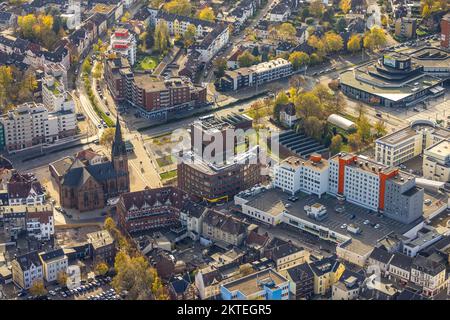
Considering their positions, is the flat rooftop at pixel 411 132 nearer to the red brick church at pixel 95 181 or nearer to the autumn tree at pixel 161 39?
the red brick church at pixel 95 181

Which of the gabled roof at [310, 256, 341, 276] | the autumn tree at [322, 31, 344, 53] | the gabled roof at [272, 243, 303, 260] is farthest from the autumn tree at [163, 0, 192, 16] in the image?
the gabled roof at [310, 256, 341, 276]

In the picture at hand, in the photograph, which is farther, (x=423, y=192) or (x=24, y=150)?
(x=24, y=150)

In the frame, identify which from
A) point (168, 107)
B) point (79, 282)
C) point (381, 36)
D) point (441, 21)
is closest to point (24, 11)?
point (168, 107)

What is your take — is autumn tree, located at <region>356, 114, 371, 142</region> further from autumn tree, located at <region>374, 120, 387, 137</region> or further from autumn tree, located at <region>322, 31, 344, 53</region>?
autumn tree, located at <region>322, 31, 344, 53</region>

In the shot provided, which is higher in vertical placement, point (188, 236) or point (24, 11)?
point (24, 11)

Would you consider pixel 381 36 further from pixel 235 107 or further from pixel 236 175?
pixel 236 175

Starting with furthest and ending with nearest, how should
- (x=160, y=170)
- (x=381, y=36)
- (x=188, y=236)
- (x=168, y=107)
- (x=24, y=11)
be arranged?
(x=24, y=11) → (x=381, y=36) → (x=168, y=107) → (x=160, y=170) → (x=188, y=236)

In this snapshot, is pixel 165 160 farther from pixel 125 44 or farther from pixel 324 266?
pixel 125 44
